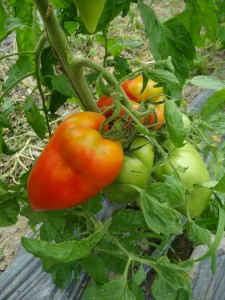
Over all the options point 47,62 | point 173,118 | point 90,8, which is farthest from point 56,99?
point 90,8

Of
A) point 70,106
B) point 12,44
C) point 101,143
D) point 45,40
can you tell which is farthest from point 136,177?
point 12,44

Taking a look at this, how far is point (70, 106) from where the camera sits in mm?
2260

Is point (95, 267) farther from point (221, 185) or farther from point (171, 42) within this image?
point (171, 42)

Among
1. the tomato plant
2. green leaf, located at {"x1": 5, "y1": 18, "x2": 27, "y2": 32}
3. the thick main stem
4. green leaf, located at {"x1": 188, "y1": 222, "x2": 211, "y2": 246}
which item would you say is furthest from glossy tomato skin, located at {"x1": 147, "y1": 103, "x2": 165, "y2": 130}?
green leaf, located at {"x1": 5, "y1": 18, "x2": 27, "y2": 32}

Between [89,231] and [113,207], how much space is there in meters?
0.60

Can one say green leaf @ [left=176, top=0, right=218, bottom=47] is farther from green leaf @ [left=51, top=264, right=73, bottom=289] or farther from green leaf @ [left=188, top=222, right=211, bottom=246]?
green leaf @ [left=51, top=264, right=73, bottom=289]

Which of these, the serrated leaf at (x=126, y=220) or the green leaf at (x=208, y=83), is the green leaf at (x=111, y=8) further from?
the serrated leaf at (x=126, y=220)

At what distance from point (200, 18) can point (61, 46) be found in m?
0.31

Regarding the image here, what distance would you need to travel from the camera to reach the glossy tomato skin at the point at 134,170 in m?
0.86

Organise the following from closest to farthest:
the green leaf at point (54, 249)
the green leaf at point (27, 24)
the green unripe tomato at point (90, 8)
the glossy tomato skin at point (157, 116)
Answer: the green unripe tomato at point (90, 8), the green leaf at point (54, 249), the glossy tomato skin at point (157, 116), the green leaf at point (27, 24)

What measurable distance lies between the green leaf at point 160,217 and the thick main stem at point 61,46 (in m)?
0.23

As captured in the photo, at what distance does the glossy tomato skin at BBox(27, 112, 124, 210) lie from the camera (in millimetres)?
823

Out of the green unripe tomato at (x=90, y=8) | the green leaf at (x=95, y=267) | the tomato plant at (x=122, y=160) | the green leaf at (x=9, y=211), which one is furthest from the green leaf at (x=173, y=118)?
the green leaf at (x=9, y=211)

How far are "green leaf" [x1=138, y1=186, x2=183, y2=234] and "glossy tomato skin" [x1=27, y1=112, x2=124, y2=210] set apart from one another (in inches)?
3.1
